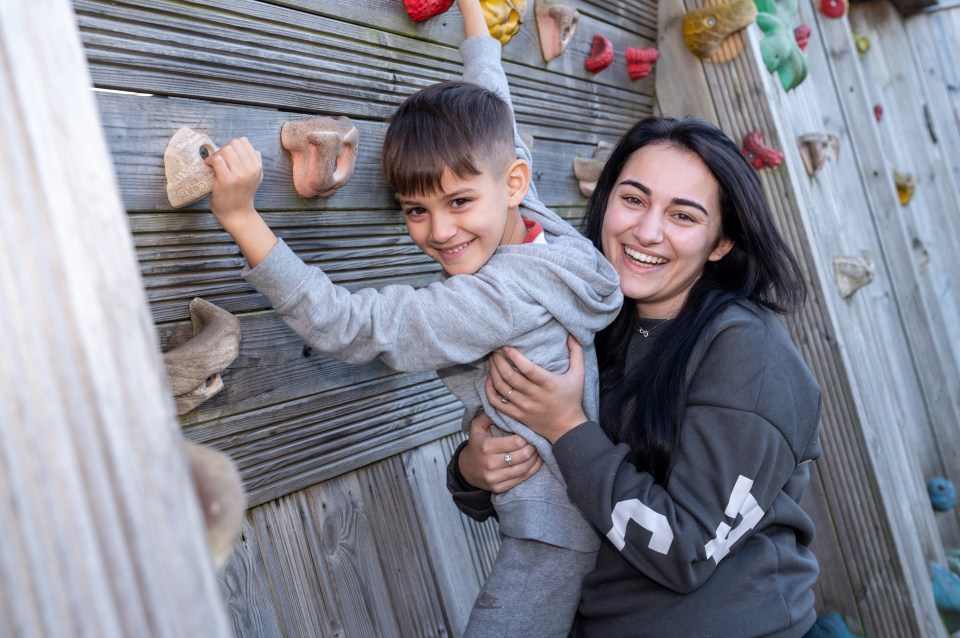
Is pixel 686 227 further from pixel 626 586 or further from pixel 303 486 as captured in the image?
pixel 303 486

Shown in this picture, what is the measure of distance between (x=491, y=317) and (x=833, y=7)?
2935 millimetres

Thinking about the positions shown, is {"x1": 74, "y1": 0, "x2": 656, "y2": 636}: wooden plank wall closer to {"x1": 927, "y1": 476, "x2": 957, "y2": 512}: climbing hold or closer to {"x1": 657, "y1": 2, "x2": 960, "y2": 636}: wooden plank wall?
{"x1": 657, "y1": 2, "x2": 960, "y2": 636}: wooden plank wall

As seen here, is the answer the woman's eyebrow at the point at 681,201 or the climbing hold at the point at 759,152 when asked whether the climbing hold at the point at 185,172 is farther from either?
the climbing hold at the point at 759,152

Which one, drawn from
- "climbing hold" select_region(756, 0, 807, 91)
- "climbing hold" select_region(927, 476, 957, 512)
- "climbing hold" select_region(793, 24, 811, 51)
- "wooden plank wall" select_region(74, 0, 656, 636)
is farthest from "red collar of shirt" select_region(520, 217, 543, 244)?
"climbing hold" select_region(927, 476, 957, 512)

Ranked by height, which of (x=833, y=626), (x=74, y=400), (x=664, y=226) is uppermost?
(x=664, y=226)

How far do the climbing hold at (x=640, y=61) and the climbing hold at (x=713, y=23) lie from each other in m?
0.12

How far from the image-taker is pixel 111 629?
397mm

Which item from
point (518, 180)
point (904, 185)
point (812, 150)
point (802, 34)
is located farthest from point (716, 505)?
point (904, 185)

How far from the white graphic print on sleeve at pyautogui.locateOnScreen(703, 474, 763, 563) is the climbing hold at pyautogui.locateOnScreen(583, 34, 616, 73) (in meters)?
1.36

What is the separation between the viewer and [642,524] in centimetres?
137

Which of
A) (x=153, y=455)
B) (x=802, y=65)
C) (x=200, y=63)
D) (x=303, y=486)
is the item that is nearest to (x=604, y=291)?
(x=303, y=486)

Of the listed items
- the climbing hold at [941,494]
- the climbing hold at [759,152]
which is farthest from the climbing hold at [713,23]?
the climbing hold at [941,494]

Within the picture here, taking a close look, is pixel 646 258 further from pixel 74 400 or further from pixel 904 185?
pixel 904 185

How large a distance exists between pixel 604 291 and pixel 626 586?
53 centimetres
